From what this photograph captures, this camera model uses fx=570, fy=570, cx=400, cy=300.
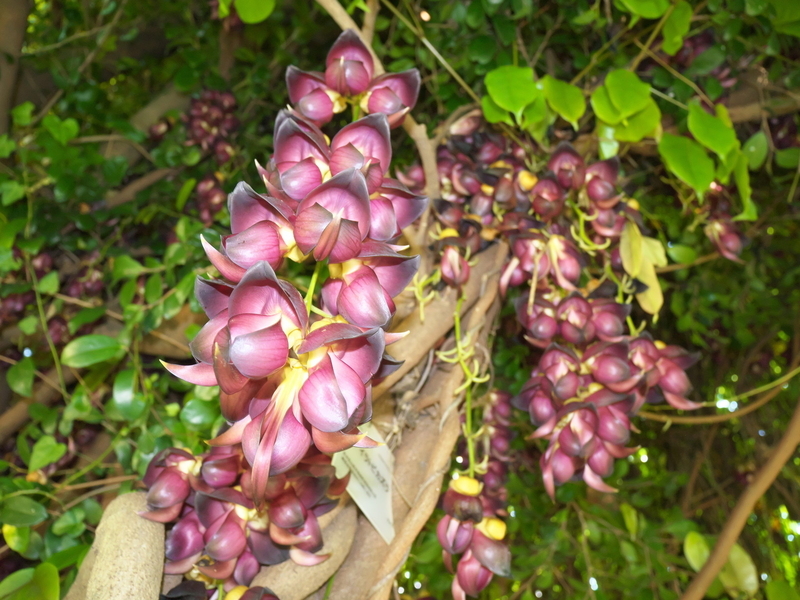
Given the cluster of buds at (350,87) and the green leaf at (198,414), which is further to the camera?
the green leaf at (198,414)

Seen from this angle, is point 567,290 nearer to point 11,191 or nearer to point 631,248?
point 631,248

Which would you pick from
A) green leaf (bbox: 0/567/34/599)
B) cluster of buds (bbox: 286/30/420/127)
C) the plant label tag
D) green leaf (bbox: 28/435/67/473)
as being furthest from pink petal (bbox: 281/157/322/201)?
green leaf (bbox: 28/435/67/473)

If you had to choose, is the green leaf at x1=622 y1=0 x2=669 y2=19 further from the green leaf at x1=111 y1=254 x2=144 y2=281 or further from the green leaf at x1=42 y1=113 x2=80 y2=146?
the green leaf at x1=42 y1=113 x2=80 y2=146

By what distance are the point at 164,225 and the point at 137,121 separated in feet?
1.07

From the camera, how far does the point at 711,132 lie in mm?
706

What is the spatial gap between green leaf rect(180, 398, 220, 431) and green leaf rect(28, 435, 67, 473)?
24 centimetres

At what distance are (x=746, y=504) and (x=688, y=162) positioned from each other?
47cm

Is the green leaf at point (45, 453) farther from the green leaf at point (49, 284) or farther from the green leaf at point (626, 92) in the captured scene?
the green leaf at point (626, 92)

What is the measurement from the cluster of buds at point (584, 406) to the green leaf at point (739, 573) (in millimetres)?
460

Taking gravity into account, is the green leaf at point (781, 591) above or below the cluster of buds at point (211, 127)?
below

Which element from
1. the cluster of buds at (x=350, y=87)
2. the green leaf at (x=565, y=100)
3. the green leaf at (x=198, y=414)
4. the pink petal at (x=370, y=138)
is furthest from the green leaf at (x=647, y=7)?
the green leaf at (x=198, y=414)

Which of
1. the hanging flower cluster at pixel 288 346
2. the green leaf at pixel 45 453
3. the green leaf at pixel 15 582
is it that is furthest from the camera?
the green leaf at pixel 45 453

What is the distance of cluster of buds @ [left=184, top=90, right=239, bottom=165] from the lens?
1.39 m

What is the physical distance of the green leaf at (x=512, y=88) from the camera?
0.68 m
